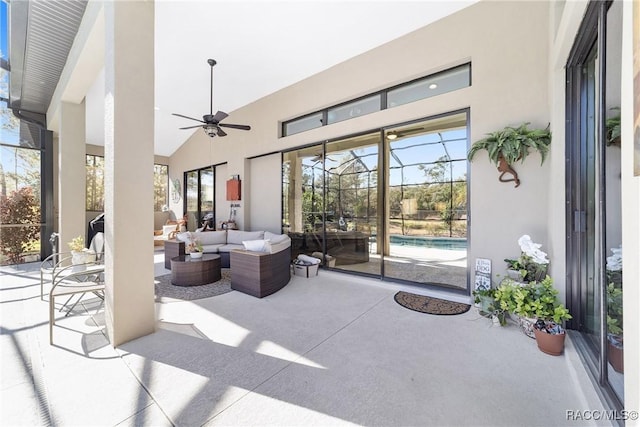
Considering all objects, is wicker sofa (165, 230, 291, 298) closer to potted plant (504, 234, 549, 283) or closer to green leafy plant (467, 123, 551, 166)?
potted plant (504, 234, 549, 283)

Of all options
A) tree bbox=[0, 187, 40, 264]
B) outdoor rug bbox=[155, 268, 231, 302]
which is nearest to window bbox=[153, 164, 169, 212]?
tree bbox=[0, 187, 40, 264]

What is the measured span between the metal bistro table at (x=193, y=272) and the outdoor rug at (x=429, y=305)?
3.03m

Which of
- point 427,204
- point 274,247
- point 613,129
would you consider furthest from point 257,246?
point 427,204

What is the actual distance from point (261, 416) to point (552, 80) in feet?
13.3

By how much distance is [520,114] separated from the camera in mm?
3053

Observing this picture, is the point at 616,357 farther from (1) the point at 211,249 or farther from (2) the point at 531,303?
(1) the point at 211,249

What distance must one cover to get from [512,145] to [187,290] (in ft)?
15.7

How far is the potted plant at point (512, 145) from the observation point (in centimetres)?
281

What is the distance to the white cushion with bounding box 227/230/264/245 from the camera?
5.87 metres

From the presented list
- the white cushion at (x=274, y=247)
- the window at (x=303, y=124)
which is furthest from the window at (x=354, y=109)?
the white cushion at (x=274, y=247)

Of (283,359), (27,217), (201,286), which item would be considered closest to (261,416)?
(283,359)

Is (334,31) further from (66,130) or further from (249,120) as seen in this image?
(66,130)

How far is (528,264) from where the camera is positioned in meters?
2.81

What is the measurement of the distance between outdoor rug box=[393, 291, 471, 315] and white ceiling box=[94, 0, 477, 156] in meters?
3.99
